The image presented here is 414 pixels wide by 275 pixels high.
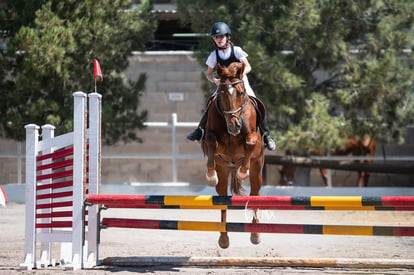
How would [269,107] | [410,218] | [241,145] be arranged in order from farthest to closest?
[269,107], [410,218], [241,145]

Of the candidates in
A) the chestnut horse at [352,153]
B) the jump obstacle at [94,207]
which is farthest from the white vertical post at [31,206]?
Result: the chestnut horse at [352,153]

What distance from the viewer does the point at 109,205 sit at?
7.01 m

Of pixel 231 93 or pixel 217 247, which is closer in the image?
pixel 231 93

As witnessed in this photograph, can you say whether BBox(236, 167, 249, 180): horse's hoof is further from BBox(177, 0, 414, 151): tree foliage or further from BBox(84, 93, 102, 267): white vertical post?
BBox(177, 0, 414, 151): tree foliage

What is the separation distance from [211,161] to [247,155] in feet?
1.19

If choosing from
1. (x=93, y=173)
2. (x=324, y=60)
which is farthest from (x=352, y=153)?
(x=93, y=173)

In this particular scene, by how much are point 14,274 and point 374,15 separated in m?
10.7

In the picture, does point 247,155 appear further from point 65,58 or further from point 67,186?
point 65,58

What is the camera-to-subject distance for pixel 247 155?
23.7ft

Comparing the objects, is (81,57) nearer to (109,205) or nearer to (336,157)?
(336,157)

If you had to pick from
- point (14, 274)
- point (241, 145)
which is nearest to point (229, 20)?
point (241, 145)

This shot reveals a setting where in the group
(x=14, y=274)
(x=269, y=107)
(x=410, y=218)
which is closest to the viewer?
(x=14, y=274)

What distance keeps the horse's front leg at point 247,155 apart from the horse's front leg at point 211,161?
26cm

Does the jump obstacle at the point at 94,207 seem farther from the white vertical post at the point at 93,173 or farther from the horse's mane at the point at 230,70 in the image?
the horse's mane at the point at 230,70
